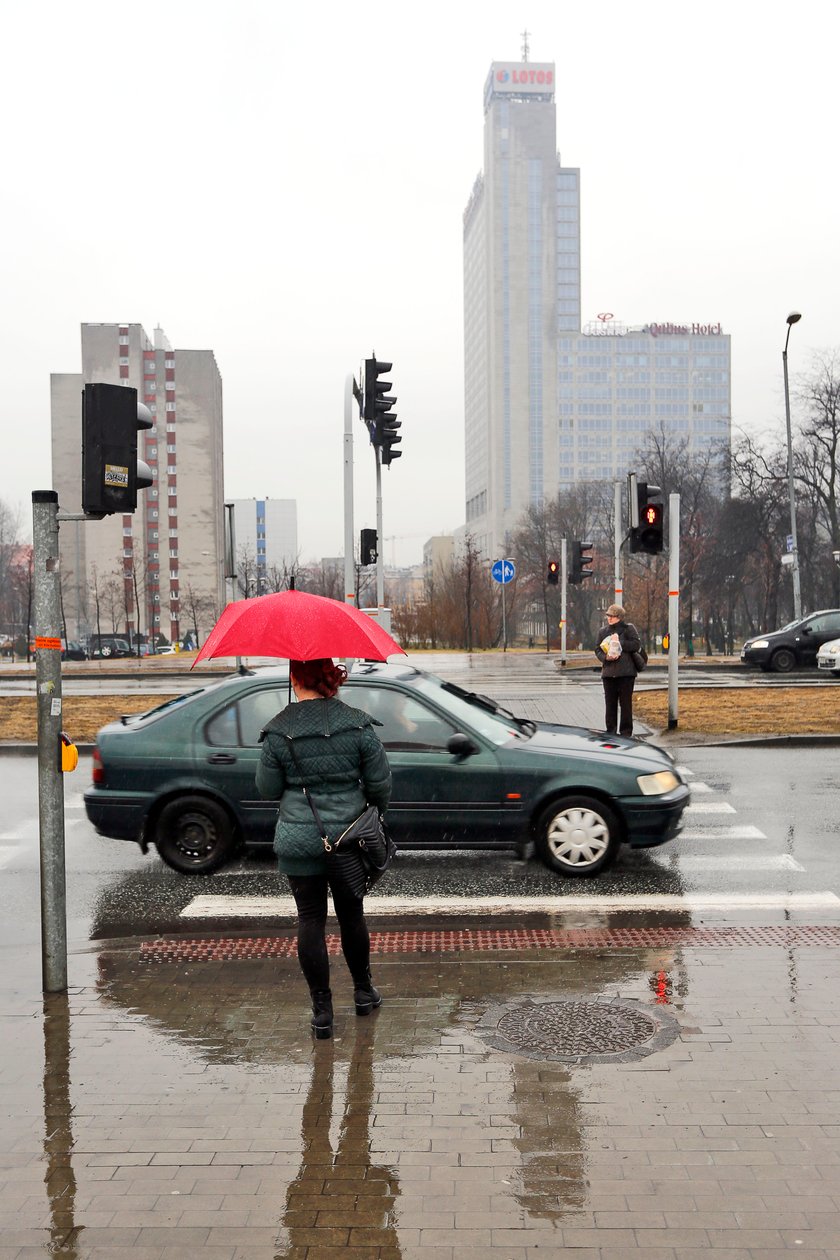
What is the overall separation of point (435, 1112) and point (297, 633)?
1997 mm

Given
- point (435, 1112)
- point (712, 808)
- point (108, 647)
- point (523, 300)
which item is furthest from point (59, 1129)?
point (523, 300)

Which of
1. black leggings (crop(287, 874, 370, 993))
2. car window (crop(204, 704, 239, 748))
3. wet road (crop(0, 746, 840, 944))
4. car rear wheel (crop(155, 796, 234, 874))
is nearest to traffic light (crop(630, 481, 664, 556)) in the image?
wet road (crop(0, 746, 840, 944))

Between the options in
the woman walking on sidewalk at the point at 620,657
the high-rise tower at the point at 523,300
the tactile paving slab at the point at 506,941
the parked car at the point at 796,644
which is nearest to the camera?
the tactile paving slab at the point at 506,941

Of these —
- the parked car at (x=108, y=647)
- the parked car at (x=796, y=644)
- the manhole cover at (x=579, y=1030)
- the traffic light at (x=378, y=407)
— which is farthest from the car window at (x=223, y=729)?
the parked car at (x=108, y=647)

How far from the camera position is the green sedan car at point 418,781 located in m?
8.15

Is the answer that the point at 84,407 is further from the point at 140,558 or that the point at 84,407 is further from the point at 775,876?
the point at 140,558

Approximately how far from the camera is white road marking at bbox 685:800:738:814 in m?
10.6

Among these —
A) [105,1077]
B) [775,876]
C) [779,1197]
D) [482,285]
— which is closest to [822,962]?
[775,876]

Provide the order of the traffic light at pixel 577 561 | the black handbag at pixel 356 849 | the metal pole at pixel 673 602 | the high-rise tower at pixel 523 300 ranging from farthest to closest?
the high-rise tower at pixel 523 300, the traffic light at pixel 577 561, the metal pole at pixel 673 602, the black handbag at pixel 356 849

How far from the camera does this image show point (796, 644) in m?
30.3

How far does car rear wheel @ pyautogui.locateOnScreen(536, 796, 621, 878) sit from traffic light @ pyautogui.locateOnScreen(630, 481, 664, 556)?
28.4 ft

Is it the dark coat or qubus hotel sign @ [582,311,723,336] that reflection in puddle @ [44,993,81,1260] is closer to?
the dark coat

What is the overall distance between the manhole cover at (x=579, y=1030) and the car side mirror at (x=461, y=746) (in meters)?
2.87

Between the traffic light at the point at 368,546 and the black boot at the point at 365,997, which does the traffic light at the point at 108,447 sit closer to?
the black boot at the point at 365,997
